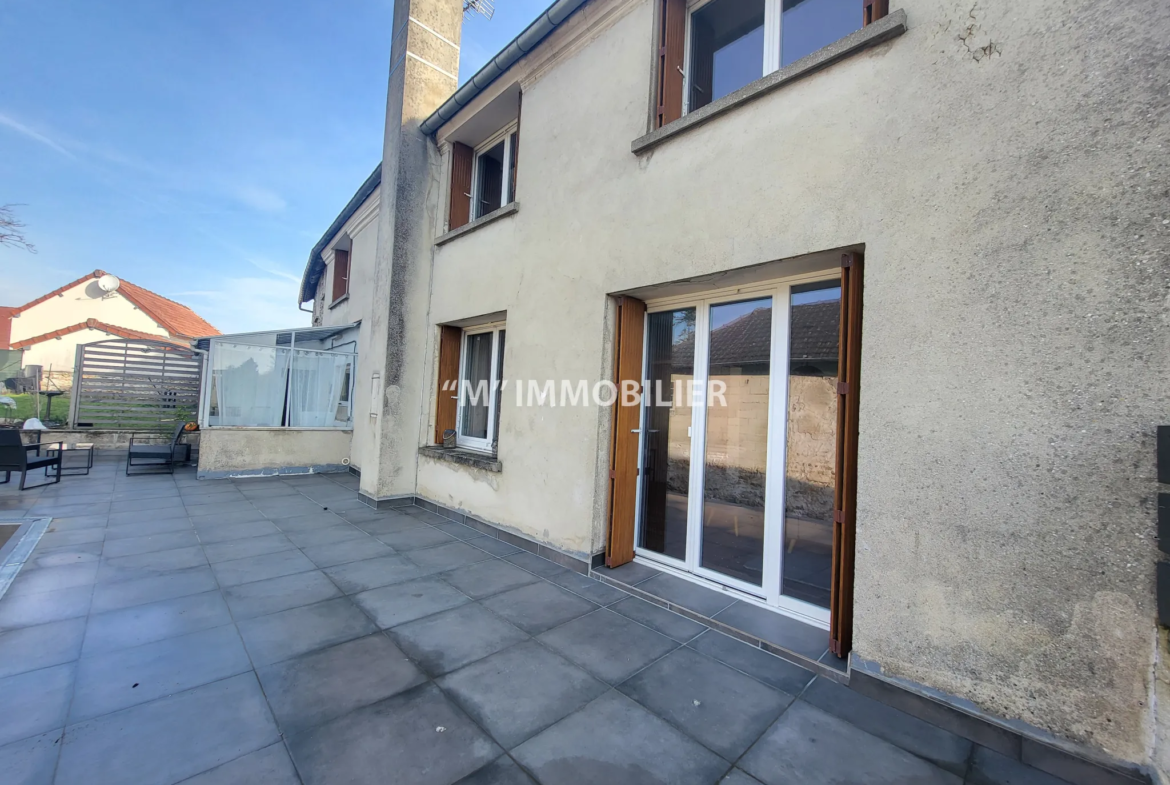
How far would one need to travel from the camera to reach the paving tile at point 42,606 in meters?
2.82

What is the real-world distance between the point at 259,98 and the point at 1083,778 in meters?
15.6

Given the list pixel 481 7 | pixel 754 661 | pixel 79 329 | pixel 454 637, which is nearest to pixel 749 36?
pixel 754 661

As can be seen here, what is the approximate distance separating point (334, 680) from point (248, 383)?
800 cm

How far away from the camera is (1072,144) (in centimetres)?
198

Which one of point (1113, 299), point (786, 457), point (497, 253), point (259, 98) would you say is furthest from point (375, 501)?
point (259, 98)

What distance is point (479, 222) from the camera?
18.8ft

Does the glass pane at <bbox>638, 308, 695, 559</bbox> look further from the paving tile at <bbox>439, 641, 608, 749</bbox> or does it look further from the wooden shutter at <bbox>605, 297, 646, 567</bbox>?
the paving tile at <bbox>439, 641, 608, 749</bbox>

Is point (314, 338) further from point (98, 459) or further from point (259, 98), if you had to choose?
point (259, 98)

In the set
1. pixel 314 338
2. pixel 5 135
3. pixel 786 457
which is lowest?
pixel 786 457

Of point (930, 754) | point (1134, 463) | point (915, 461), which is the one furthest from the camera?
point (915, 461)

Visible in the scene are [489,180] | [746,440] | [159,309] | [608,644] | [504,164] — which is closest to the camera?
[608,644]

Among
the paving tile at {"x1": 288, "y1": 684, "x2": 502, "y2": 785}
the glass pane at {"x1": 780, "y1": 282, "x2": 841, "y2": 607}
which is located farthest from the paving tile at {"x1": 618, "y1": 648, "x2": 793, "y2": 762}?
the glass pane at {"x1": 780, "y1": 282, "x2": 841, "y2": 607}

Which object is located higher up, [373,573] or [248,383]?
[248,383]

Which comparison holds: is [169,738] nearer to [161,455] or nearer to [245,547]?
[245,547]
